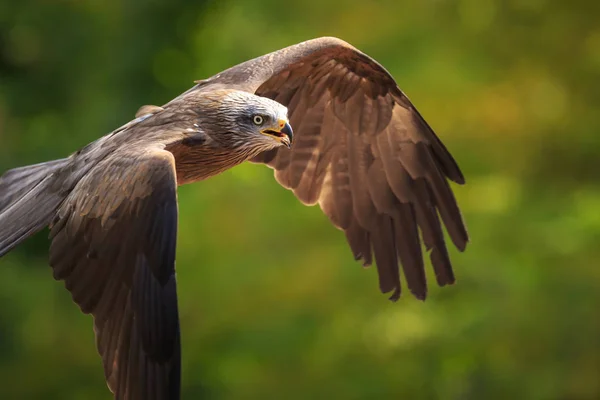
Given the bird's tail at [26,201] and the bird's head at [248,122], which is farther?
the bird's head at [248,122]

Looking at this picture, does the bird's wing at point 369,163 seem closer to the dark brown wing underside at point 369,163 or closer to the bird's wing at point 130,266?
the dark brown wing underside at point 369,163

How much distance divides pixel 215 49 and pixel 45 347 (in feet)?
12.2

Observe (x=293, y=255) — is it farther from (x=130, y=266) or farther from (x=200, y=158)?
(x=130, y=266)

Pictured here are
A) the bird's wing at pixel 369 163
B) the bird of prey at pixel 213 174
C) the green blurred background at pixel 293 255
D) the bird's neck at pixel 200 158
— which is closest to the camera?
the bird of prey at pixel 213 174

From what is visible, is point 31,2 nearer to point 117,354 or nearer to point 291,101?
point 291,101

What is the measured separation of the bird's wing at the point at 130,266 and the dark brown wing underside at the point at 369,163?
1762 mm

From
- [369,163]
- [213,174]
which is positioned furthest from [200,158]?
[369,163]

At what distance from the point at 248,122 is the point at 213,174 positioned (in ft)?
1.21

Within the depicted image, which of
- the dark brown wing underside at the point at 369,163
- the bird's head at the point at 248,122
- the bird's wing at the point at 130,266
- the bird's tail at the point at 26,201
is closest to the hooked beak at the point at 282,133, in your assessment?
the bird's head at the point at 248,122

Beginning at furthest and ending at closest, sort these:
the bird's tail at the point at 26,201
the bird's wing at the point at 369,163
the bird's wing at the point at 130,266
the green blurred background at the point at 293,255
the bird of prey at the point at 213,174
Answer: the green blurred background at the point at 293,255 < the bird's wing at the point at 369,163 < the bird's tail at the point at 26,201 < the bird of prey at the point at 213,174 < the bird's wing at the point at 130,266

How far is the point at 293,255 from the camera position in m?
12.0

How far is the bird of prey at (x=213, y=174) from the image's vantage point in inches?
221

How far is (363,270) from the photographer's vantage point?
1202 cm

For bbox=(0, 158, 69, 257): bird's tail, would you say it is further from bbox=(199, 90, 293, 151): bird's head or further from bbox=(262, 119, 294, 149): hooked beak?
bbox=(262, 119, 294, 149): hooked beak
